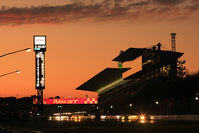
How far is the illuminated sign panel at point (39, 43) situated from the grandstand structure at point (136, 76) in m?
18.7

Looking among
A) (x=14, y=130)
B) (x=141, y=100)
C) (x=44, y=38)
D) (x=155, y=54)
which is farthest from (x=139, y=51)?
(x=14, y=130)

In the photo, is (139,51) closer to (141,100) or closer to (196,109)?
(141,100)

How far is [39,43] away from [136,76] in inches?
1243

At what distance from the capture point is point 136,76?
13350cm

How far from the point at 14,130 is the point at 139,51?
99349mm

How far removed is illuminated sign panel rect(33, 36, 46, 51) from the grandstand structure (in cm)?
1871

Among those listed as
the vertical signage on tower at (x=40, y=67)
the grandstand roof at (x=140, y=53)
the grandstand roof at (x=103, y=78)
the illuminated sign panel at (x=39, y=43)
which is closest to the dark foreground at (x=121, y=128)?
the vertical signage on tower at (x=40, y=67)

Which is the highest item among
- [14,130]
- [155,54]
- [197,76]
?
[155,54]

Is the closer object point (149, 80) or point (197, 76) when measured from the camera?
point (197, 76)

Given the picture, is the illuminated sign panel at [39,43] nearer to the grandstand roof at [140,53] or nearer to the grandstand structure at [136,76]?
the grandstand structure at [136,76]

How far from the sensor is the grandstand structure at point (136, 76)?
116m

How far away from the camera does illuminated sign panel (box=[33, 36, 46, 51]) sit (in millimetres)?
120150

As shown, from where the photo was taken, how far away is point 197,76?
10325 cm

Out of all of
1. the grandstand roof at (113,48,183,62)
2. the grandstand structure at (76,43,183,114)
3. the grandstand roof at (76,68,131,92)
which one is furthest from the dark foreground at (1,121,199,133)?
the grandstand roof at (113,48,183,62)
